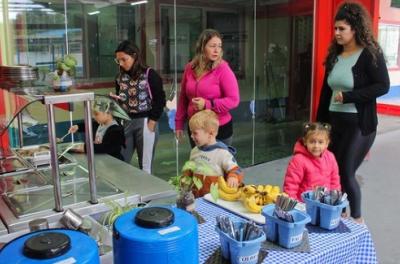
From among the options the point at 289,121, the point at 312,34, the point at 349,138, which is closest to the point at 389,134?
the point at 289,121

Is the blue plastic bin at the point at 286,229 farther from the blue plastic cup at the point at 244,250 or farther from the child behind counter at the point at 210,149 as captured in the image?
the child behind counter at the point at 210,149

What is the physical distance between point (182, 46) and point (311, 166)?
237 centimetres

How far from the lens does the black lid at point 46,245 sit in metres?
0.76

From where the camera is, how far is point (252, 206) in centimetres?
138

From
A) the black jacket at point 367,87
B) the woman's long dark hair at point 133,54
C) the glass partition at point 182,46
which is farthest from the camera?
the glass partition at point 182,46

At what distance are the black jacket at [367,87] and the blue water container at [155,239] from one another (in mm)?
1655

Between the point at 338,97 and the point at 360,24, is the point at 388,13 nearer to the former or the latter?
the point at 360,24

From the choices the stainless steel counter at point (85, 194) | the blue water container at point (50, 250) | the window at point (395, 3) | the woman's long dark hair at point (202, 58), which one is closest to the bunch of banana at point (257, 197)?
the stainless steel counter at point (85, 194)

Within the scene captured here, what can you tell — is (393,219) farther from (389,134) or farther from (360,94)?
(389,134)

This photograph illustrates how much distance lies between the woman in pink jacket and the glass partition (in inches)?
35.8

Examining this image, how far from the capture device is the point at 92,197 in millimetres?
1329

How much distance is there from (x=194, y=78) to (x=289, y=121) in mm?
3020

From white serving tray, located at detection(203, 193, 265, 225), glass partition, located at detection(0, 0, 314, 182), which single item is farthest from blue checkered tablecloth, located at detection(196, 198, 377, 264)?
glass partition, located at detection(0, 0, 314, 182)

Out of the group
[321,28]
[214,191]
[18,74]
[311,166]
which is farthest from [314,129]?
[321,28]
